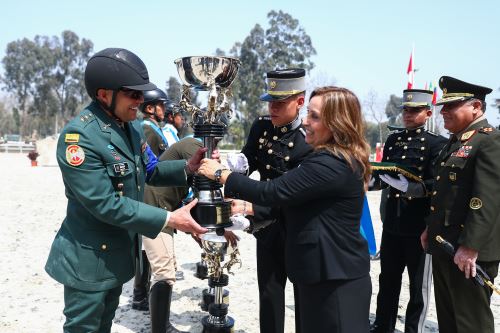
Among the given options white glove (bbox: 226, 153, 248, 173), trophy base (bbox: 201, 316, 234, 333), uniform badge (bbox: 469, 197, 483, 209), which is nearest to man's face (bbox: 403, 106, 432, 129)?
uniform badge (bbox: 469, 197, 483, 209)

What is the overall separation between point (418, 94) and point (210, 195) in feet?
8.87

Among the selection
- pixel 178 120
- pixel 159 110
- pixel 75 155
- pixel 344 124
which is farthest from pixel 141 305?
pixel 344 124

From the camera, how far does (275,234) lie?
338 cm

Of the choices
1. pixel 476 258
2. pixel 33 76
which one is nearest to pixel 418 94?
pixel 476 258

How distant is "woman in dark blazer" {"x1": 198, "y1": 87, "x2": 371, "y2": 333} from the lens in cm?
241

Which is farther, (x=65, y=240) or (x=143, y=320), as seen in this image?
(x=143, y=320)

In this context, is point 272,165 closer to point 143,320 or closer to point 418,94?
point 418,94

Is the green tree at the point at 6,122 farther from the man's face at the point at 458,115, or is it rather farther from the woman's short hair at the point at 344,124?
the woman's short hair at the point at 344,124

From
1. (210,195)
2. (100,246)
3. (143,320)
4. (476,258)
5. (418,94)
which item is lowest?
(143,320)

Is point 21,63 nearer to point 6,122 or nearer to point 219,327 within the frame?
point 6,122

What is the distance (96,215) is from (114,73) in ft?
2.78

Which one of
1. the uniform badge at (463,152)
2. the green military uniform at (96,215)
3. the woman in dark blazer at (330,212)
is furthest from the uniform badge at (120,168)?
the uniform badge at (463,152)

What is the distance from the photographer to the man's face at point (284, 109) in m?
3.41

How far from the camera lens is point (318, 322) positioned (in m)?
2.52
